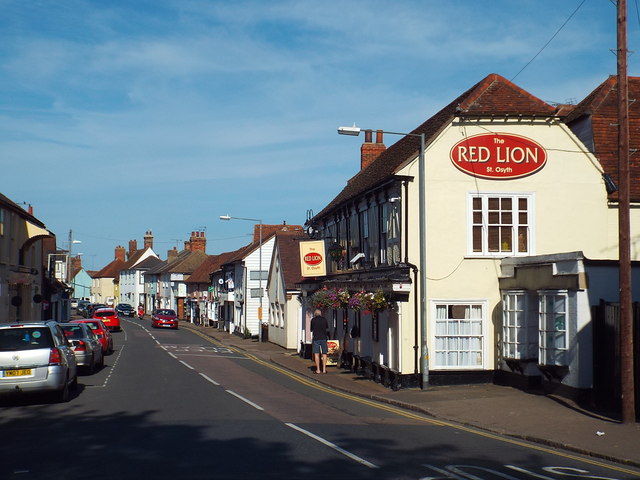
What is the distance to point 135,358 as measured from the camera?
3144 cm

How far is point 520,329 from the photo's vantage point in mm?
19594

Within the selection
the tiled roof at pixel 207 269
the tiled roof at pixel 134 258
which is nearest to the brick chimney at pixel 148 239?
the tiled roof at pixel 134 258

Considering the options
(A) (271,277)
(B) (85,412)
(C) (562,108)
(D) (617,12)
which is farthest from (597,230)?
(A) (271,277)

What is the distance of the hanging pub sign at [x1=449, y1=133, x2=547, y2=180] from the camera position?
21.7 meters

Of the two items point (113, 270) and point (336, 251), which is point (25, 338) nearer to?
point (336, 251)

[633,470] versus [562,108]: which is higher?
[562,108]

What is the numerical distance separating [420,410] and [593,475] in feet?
23.4

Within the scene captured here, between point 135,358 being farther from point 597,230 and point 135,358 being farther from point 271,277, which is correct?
point 597,230

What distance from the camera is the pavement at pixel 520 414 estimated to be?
38.9 feet

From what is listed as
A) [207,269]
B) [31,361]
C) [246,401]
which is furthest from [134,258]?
[246,401]

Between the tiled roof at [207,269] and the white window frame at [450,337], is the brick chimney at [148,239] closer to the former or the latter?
the tiled roof at [207,269]

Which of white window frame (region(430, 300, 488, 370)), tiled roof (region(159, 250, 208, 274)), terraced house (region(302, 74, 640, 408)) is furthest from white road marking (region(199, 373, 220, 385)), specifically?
tiled roof (region(159, 250, 208, 274))

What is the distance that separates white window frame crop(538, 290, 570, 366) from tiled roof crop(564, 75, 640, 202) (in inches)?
233

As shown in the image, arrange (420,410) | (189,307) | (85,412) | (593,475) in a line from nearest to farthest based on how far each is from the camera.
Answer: (593,475) → (85,412) → (420,410) → (189,307)
